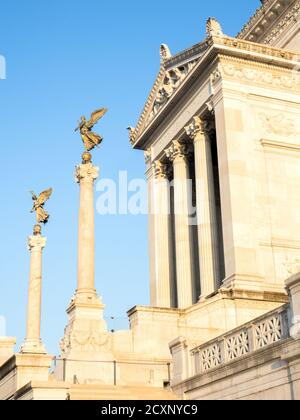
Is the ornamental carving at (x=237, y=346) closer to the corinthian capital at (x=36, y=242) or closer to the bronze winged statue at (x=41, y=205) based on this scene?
the corinthian capital at (x=36, y=242)

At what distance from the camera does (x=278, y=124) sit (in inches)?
1647

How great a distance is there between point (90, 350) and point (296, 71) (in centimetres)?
2458

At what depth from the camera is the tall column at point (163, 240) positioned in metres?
46.4

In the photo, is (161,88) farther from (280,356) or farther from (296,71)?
(280,356)

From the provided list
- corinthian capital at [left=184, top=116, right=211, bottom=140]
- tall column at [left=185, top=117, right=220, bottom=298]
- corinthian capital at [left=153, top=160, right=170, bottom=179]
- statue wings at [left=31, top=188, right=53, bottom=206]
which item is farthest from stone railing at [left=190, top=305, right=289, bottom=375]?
corinthian capital at [left=153, top=160, right=170, bottom=179]

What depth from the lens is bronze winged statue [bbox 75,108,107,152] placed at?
3147 centimetres

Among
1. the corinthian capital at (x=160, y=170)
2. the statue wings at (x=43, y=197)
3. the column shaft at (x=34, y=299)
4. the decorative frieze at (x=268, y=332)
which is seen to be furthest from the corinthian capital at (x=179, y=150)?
the decorative frieze at (x=268, y=332)

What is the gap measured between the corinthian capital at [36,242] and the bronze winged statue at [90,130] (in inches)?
189

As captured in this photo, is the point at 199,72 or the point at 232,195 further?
the point at 199,72

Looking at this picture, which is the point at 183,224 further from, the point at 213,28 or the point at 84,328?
the point at 84,328

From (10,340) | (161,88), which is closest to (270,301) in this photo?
(10,340)

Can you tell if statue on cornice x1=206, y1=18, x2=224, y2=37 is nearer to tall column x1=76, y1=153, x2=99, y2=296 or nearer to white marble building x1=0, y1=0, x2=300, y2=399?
white marble building x1=0, y1=0, x2=300, y2=399

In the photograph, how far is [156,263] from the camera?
Answer: 47781mm

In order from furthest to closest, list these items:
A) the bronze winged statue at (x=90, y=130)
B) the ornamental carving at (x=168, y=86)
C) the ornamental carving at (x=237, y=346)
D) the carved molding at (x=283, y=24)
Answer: the ornamental carving at (x=168, y=86) → the carved molding at (x=283, y=24) → the bronze winged statue at (x=90, y=130) → the ornamental carving at (x=237, y=346)
